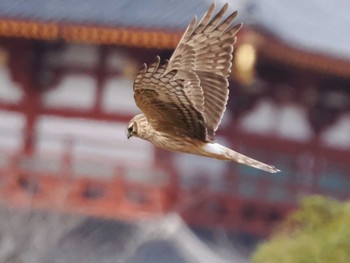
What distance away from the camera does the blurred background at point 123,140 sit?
13.3 metres

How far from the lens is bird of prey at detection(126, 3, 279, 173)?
16.2ft

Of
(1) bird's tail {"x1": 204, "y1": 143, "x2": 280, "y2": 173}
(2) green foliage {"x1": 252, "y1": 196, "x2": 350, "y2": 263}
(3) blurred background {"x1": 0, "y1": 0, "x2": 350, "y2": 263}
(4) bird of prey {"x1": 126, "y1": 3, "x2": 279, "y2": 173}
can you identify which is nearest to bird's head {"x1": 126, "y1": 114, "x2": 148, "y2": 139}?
(4) bird of prey {"x1": 126, "y1": 3, "x2": 279, "y2": 173}

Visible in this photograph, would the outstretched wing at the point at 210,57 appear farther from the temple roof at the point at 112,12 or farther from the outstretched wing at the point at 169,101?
the temple roof at the point at 112,12

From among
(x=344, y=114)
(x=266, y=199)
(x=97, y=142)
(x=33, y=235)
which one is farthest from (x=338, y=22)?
(x=33, y=235)

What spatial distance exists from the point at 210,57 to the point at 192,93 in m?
0.26

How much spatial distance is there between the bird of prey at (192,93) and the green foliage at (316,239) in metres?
3.44

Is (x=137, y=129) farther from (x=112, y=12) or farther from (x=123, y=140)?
(x=123, y=140)

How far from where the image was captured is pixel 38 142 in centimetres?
1405

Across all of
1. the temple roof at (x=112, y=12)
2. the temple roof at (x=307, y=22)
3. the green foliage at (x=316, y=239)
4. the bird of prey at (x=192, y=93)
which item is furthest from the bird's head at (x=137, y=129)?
the temple roof at (x=112, y=12)

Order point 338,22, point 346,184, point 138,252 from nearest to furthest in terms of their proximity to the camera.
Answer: point 138,252
point 346,184
point 338,22

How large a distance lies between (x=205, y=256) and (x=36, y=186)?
1.76 metres

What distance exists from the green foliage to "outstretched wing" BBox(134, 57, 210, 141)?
364 centimetres

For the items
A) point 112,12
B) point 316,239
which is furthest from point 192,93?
point 112,12

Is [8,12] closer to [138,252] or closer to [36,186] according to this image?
[36,186]
